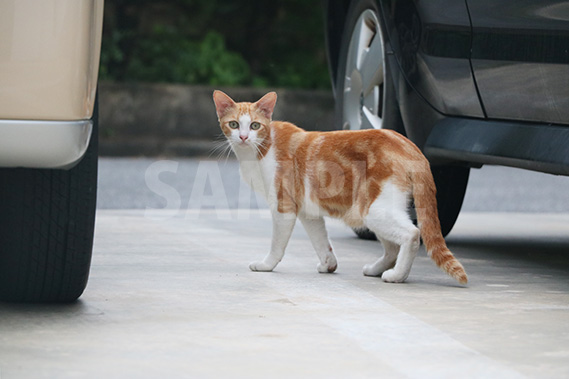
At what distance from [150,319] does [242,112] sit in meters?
1.32

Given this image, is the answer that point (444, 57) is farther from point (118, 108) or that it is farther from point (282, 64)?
point (282, 64)

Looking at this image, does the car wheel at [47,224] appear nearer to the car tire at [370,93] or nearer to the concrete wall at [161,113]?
the car tire at [370,93]

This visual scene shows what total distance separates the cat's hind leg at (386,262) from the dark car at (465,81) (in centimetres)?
46

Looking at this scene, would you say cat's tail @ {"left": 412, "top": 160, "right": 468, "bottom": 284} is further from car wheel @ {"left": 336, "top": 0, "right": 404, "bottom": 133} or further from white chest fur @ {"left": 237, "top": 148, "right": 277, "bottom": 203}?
car wheel @ {"left": 336, "top": 0, "right": 404, "bottom": 133}

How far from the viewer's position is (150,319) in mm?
2764

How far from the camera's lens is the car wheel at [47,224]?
9.21 ft

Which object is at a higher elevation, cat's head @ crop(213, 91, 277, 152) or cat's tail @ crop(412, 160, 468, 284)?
cat's head @ crop(213, 91, 277, 152)

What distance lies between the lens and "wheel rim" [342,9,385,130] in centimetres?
443

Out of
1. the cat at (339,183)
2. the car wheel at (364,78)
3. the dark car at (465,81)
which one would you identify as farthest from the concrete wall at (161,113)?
the cat at (339,183)

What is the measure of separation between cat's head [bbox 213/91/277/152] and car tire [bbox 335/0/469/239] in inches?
24.9

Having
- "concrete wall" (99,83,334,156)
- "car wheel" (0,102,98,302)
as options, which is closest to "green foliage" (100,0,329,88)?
"concrete wall" (99,83,334,156)

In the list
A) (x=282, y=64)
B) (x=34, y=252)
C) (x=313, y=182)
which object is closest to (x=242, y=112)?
(x=313, y=182)

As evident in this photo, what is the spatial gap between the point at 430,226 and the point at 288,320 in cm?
89

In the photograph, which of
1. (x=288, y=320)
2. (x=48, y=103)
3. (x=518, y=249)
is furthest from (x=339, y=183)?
(x=48, y=103)
